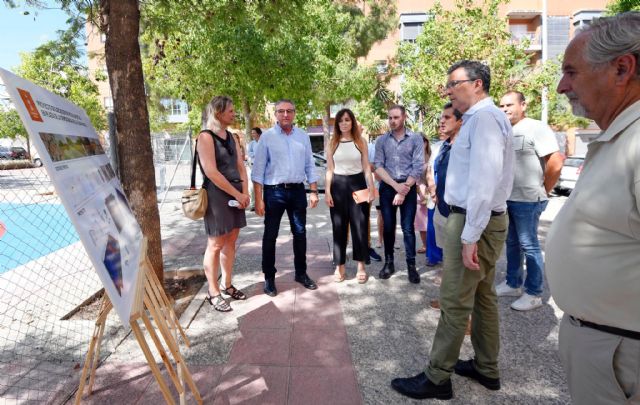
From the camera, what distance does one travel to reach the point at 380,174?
4676 mm

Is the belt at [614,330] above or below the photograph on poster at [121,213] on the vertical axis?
below

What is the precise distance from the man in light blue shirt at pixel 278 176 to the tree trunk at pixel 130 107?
1.03m

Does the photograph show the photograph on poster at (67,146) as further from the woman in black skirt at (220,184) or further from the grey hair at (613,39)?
the grey hair at (613,39)

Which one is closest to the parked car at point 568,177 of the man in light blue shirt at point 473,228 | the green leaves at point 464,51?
the green leaves at point 464,51

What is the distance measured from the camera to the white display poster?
4.87ft

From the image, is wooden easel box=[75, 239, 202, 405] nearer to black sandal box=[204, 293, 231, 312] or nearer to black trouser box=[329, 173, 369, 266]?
black sandal box=[204, 293, 231, 312]

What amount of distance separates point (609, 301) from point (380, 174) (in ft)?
11.2

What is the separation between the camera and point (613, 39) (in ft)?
4.26

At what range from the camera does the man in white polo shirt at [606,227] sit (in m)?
1.26

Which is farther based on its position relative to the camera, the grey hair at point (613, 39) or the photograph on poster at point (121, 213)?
the photograph on poster at point (121, 213)

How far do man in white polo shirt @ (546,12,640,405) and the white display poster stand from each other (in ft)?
5.30

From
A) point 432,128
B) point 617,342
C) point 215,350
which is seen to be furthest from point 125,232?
point 432,128

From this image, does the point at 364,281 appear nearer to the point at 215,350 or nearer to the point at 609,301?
the point at 215,350

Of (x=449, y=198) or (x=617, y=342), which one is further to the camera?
(x=449, y=198)
